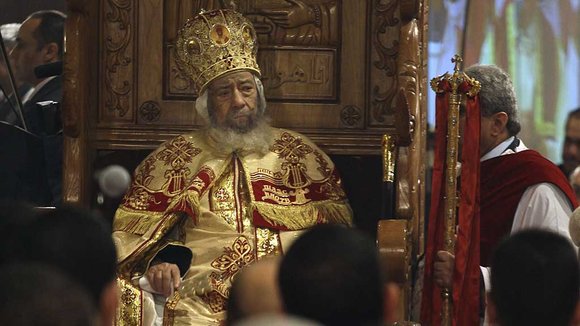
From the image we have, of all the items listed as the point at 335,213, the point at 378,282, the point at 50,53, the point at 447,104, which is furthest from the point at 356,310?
the point at 50,53

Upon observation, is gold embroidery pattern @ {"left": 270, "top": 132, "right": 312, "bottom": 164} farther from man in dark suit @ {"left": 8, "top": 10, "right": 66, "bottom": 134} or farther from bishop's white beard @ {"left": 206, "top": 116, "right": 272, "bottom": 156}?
man in dark suit @ {"left": 8, "top": 10, "right": 66, "bottom": 134}

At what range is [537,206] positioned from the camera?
723 cm

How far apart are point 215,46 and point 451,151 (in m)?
1.54

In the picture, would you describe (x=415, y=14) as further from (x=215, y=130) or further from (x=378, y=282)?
(x=378, y=282)

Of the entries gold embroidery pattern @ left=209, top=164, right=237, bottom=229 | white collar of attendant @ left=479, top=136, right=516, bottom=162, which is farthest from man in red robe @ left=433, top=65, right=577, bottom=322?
gold embroidery pattern @ left=209, top=164, right=237, bottom=229

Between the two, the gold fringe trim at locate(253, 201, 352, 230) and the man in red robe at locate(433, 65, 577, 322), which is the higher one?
the man in red robe at locate(433, 65, 577, 322)

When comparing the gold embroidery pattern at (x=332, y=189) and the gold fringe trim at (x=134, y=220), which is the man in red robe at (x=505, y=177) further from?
the gold fringe trim at (x=134, y=220)

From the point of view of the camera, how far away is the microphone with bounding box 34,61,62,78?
9.09 meters

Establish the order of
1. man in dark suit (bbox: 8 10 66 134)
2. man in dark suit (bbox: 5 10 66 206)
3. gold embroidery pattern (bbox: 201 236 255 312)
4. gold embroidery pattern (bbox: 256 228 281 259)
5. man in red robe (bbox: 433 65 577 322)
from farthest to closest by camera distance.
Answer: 1. man in dark suit (bbox: 8 10 66 134)
2. man in dark suit (bbox: 5 10 66 206)
3. gold embroidery pattern (bbox: 256 228 281 259)
4. gold embroidery pattern (bbox: 201 236 255 312)
5. man in red robe (bbox: 433 65 577 322)

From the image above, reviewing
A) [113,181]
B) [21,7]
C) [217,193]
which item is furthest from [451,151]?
[21,7]

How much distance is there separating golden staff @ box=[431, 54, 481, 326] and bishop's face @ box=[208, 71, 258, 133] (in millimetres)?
1188

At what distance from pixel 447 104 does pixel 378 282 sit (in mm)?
3100

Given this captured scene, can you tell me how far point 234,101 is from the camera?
311 inches

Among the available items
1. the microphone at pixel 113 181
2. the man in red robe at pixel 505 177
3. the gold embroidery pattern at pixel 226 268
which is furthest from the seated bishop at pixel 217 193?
the man in red robe at pixel 505 177
